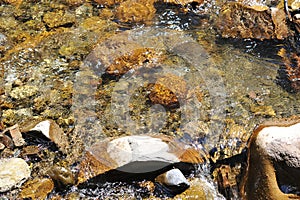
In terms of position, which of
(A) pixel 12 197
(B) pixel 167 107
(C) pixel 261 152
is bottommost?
(A) pixel 12 197

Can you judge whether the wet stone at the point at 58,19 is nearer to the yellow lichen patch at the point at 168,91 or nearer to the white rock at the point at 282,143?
the yellow lichen patch at the point at 168,91

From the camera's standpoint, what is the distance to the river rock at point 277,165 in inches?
117

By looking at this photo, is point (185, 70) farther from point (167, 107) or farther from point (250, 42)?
point (250, 42)

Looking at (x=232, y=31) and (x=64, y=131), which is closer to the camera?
(x=64, y=131)

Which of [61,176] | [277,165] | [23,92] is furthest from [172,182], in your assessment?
[23,92]

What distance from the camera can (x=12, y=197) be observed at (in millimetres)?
3379

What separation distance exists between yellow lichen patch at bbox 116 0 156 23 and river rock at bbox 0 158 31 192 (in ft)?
9.56

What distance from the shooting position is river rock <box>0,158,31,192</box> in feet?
11.2

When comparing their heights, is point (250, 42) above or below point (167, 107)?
above

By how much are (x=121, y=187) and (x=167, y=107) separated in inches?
48.4

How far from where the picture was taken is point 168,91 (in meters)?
4.40

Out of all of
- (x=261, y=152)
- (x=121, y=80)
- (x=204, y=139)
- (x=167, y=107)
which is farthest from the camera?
(x=121, y=80)

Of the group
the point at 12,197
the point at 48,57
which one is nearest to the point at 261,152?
the point at 12,197

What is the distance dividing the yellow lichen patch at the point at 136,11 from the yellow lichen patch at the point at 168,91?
Answer: 145 centimetres
